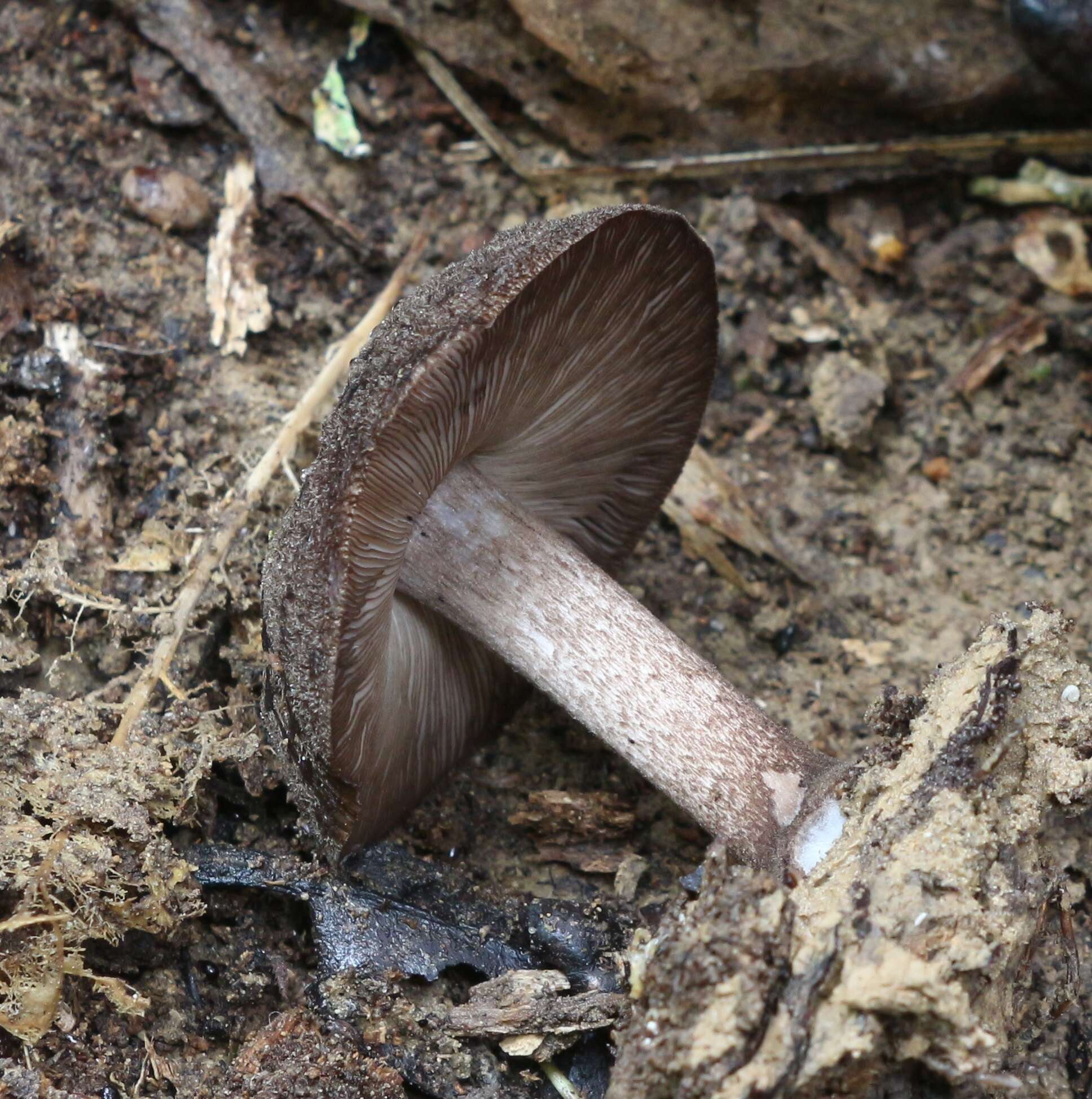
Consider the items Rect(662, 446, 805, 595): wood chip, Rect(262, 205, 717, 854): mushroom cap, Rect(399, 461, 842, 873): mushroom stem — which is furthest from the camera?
Rect(662, 446, 805, 595): wood chip

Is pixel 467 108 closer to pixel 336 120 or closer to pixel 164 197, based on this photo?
pixel 336 120

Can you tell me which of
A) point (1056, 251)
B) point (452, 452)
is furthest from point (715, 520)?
point (1056, 251)

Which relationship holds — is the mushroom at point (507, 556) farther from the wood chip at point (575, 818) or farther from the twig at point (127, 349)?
the twig at point (127, 349)

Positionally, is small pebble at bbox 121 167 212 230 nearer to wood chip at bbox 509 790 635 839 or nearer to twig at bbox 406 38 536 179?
twig at bbox 406 38 536 179

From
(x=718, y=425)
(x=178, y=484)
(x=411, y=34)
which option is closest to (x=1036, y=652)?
(x=718, y=425)

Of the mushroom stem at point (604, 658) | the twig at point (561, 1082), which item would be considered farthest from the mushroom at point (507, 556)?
the twig at point (561, 1082)

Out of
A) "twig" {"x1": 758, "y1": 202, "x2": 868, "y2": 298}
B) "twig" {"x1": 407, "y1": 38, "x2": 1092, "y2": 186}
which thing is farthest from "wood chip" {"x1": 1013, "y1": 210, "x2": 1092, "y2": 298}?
"twig" {"x1": 758, "y1": 202, "x2": 868, "y2": 298}
